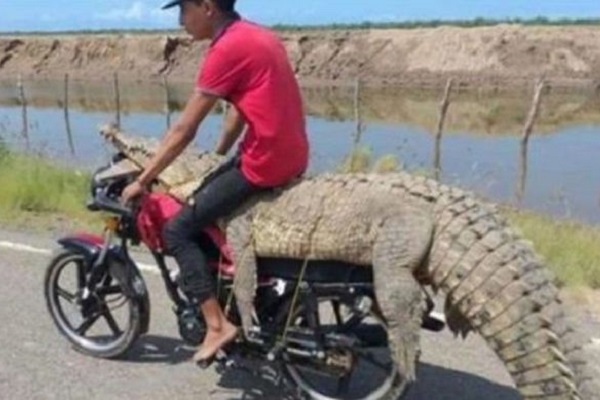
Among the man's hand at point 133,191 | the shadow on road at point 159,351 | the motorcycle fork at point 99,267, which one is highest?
the man's hand at point 133,191

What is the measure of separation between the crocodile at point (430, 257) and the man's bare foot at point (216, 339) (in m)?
0.21

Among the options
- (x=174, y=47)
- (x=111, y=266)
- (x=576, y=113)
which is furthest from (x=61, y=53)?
(x=111, y=266)

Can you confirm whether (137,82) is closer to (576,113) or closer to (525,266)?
(576,113)

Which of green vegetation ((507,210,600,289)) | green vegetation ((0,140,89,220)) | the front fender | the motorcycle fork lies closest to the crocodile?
the front fender

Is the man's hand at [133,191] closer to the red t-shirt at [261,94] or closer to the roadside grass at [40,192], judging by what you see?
the red t-shirt at [261,94]

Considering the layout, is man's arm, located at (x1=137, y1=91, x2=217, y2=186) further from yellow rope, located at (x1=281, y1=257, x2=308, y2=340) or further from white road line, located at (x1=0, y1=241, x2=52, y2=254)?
white road line, located at (x1=0, y1=241, x2=52, y2=254)

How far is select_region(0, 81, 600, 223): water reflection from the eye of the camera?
18.7 metres

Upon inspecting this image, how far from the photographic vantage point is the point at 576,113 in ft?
137

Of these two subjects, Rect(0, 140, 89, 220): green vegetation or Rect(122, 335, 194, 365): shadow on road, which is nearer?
Rect(122, 335, 194, 365): shadow on road

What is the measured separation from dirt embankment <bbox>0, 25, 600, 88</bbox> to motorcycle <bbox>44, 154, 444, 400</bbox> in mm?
53906

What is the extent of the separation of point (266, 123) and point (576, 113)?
1543 inches

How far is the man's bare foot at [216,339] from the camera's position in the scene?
4941 mm

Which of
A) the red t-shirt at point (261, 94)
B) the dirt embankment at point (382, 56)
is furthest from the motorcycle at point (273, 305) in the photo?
the dirt embankment at point (382, 56)

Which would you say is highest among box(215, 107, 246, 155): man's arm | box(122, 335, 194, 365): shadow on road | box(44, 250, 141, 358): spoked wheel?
box(215, 107, 246, 155): man's arm
